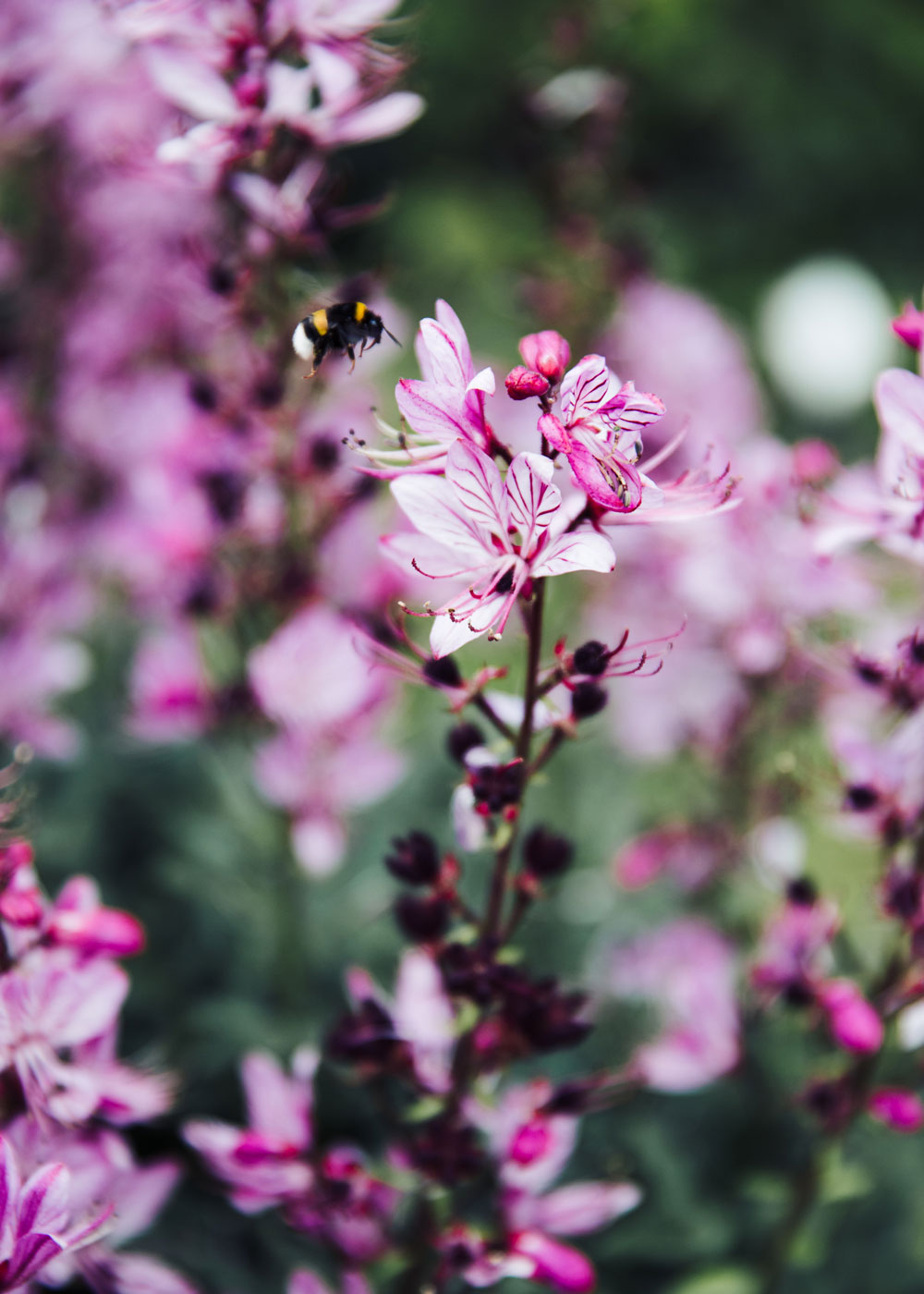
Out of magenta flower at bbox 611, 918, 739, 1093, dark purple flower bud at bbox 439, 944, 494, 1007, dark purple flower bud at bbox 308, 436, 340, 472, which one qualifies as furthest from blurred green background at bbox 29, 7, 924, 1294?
dark purple flower bud at bbox 439, 944, 494, 1007

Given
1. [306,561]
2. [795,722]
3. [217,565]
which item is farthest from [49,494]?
[795,722]

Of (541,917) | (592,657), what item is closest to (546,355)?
Answer: (592,657)

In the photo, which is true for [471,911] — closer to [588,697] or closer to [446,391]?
[588,697]

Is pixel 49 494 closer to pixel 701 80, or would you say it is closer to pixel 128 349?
pixel 128 349

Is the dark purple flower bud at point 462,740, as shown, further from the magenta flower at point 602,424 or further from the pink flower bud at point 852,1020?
the pink flower bud at point 852,1020

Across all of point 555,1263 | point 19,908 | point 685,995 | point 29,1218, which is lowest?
point 685,995

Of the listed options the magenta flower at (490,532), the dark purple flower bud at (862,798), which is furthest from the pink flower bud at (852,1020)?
the magenta flower at (490,532)
